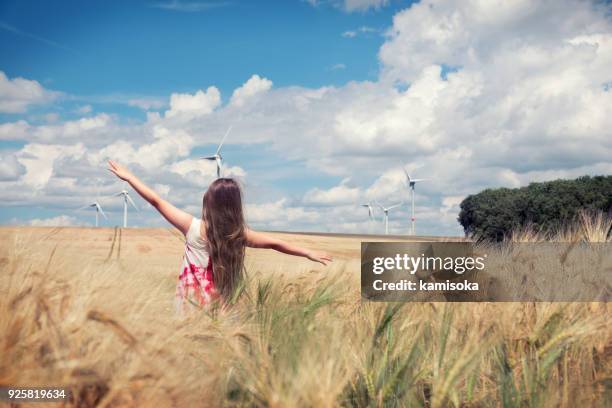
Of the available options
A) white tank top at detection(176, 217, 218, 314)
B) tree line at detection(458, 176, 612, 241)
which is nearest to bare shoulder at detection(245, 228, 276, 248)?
white tank top at detection(176, 217, 218, 314)

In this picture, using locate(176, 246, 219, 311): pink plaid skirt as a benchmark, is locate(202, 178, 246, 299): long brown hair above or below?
above

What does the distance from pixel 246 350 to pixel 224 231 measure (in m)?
1.95

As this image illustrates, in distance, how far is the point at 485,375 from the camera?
4.04m

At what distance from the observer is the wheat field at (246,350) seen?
102 inches

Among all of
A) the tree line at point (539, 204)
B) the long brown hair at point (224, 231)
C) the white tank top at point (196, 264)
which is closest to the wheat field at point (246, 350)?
the long brown hair at point (224, 231)

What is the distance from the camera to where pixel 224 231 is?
501 centimetres

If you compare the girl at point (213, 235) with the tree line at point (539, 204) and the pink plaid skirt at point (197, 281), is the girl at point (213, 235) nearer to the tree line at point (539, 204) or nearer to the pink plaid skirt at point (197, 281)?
the pink plaid skirt at point (197, 281)

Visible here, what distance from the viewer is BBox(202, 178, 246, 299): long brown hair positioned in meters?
4.93

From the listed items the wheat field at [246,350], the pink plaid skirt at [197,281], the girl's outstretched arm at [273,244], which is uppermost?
the girl's outstretched arm at [273,244]

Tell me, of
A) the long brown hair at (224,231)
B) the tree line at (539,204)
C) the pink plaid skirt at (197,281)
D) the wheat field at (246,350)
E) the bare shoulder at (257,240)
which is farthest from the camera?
the tree line at (539,204)

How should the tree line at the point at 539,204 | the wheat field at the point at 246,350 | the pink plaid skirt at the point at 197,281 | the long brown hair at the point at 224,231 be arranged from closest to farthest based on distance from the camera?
the wheat field at the point at 246,350 < the pink plaid skirt at the point at 197,281 < the long brown hair at the point at 224,231 < the tree line at the point at 539,204

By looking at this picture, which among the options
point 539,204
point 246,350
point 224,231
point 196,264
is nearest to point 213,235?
point 224,231

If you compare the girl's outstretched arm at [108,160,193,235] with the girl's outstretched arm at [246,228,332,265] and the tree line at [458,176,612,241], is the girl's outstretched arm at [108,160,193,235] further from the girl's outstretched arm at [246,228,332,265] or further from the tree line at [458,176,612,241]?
the tree line at [458,176,612,241]

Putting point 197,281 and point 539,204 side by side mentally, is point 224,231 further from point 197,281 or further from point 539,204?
point 539,204
